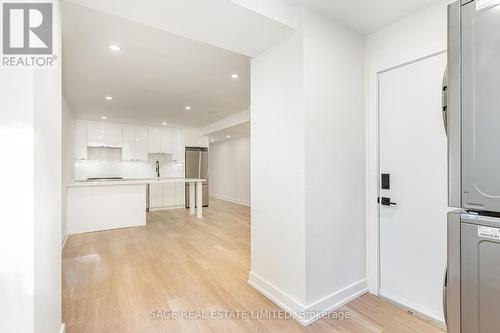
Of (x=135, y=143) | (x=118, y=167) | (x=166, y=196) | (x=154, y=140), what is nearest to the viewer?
(x=135, y=143)

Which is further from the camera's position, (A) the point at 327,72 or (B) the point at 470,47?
(A) the point at 327,72

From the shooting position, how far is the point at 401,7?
1.87m

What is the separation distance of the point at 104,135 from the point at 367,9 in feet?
21.2

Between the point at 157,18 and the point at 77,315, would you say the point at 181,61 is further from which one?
the point at 77,315

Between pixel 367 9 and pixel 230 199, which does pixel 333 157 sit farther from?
pixel 230 199

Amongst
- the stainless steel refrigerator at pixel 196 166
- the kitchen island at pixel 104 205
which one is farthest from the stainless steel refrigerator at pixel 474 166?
the stainless steel refrigerator at pixel 196 166

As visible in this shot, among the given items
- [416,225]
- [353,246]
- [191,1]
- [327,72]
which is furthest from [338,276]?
[191,1]

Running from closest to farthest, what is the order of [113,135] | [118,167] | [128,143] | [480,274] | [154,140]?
[480,274]
[113,135]
[128,143]
[118,167]
[154,140]

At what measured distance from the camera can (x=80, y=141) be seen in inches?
231

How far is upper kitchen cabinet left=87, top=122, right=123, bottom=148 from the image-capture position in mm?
5984

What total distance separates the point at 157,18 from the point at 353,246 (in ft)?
8.35

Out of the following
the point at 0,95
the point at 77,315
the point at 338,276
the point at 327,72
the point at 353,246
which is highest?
the point at 327,72

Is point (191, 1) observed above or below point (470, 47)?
above
